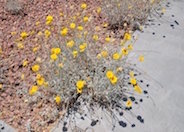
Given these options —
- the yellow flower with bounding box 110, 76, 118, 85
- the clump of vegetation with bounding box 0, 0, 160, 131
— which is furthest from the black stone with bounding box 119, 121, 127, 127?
the yellow flower with bounding box 110, 76, 118, 85

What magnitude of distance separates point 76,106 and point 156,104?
3.04ft

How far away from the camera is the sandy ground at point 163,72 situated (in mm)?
3398

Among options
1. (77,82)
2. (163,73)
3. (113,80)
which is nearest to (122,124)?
(113,80)

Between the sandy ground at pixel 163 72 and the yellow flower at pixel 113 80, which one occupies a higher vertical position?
the yellow flower at pixel 113 80

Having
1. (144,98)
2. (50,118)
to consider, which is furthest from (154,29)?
(50,118)

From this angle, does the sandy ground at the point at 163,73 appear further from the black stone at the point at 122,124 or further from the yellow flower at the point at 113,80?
the yellow flower at the point at 113,80

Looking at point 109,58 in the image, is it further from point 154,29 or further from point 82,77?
point 154,29

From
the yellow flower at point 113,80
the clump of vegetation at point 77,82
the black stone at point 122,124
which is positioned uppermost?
the yellow flower at point 113,80

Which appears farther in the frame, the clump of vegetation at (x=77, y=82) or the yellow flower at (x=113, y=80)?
the clump of vegetation at (x=77, y=82)

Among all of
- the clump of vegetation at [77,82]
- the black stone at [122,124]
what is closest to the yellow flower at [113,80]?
the clump of vegetation at [77,82]

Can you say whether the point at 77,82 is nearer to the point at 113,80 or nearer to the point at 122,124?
the point at 113,80

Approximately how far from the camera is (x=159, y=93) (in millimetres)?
3723

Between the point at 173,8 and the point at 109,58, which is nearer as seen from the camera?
the point at 109,58

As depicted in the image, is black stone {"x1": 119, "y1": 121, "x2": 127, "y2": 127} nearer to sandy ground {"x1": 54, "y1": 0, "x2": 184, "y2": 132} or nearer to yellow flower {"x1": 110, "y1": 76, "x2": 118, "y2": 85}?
sandy ground {"x1": 54, "y1": 0, "x2": 184, "y2": 132}
